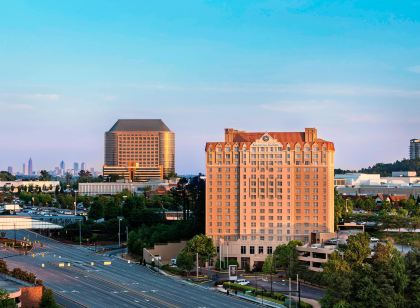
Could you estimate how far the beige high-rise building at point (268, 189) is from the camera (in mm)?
131625

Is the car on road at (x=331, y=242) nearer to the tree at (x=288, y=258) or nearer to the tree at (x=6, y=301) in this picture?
the tree at (x=288, y=258)

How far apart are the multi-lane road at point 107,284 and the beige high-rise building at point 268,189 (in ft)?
55.4

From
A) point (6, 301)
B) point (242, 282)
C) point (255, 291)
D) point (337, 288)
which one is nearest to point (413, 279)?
point (337, 288)

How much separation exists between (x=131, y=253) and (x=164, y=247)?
8.45 meters

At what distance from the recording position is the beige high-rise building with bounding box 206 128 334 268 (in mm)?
131625

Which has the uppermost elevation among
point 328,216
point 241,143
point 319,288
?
point 241,143

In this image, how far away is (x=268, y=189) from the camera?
437 ft

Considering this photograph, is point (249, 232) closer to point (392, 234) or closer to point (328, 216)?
point (328, 216)

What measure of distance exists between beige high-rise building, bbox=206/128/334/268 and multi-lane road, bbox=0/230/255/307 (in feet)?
55.4

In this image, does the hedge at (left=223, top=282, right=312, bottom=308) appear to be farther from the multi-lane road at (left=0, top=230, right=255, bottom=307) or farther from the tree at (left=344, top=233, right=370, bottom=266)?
the tree at (left=344, top=233, right=370, bottom=266)

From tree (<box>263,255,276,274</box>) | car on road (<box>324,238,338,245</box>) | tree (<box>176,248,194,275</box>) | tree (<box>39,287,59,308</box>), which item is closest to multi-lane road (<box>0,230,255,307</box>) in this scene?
tree (<box>176,248,194,275</box>)

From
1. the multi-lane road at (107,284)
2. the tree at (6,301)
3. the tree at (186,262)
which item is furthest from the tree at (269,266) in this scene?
the tree at (6,301)

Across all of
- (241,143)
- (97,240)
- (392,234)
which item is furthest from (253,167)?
(97,240)

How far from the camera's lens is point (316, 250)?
112 metres
